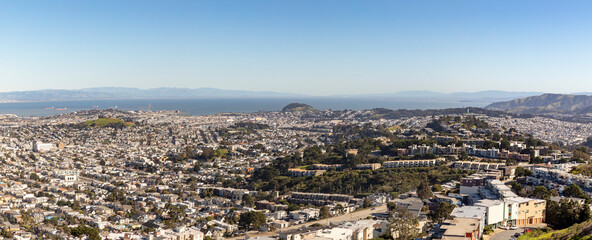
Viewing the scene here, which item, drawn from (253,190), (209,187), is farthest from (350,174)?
(209,187)

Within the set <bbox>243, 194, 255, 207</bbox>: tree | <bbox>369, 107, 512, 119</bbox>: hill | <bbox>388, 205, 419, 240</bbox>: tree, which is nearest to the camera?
<bbox>388, 205, 419, 240</bbox>: tree

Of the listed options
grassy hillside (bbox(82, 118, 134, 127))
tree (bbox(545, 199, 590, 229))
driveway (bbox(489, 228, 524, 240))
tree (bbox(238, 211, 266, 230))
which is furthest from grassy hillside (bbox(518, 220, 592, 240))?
grassy hillside (bbox(82, 118, 134, 127))

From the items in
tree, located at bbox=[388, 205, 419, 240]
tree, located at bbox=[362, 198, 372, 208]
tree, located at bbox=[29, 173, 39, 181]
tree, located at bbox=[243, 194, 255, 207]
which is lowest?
tree, located at bbox=[243, 194, 255, 207]

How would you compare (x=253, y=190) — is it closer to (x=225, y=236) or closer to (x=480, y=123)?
(x=225, y=236)

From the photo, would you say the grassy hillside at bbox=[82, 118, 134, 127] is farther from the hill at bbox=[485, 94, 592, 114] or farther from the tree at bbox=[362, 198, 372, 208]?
the hill at bbox=[485, 94, 592, 114]

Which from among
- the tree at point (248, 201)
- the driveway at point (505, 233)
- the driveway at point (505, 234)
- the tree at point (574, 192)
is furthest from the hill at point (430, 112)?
the driveway at point (505, 234)

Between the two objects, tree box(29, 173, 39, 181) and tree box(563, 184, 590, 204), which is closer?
tree box(563, 184, 590, 204)

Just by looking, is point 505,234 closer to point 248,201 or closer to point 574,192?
point 574,192
